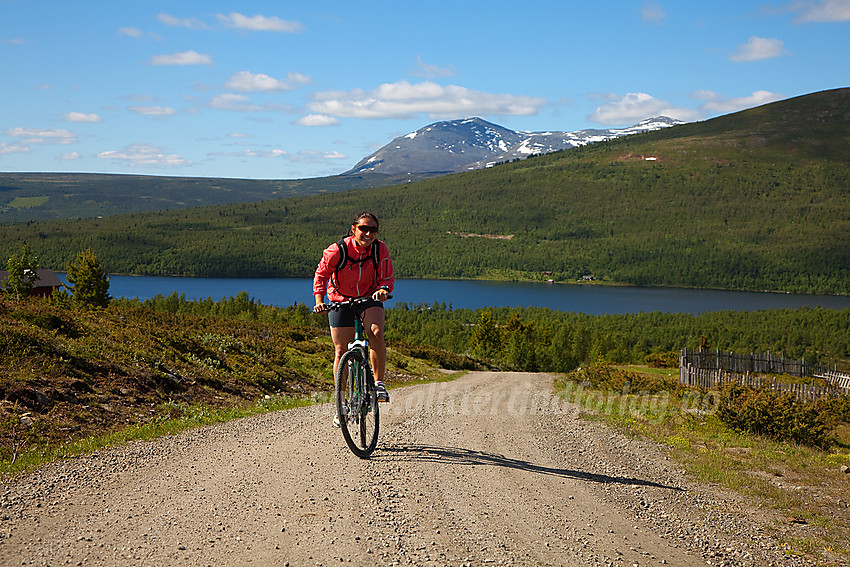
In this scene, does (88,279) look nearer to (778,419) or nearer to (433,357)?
(433,357)

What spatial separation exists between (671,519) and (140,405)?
26.2ft

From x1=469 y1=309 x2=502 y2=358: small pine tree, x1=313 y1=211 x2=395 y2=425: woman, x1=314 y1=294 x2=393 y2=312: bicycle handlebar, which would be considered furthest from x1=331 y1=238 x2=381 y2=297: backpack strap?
x1=469 y1=309 x2=502 y2=358: small pine tree

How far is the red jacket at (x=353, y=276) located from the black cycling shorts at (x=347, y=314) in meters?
0.15

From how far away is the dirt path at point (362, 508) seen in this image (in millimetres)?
4930

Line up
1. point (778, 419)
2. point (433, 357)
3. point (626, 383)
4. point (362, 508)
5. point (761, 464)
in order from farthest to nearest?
point (433, 357) < point (626, 383) < point (778, 419) < point (761, 464) < point (362, 508)

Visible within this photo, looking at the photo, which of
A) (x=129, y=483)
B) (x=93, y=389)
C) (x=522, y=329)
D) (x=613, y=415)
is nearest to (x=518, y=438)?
(x=613, y=415)

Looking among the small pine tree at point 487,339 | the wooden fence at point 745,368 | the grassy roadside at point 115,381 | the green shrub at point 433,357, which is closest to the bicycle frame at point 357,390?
the grassy roadside at point 115,381

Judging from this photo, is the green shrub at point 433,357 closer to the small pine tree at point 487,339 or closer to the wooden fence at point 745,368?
the wooden fence at point 745,368

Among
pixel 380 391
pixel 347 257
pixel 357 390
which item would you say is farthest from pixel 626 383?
pixel 347 257

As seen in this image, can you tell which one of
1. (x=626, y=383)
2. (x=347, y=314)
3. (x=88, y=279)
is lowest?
(x=626, y=383)

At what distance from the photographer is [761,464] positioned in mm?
9367

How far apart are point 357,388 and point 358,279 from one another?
1.26m

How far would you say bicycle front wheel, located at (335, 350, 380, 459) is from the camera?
7664 mm

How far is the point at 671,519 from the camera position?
6422mm
